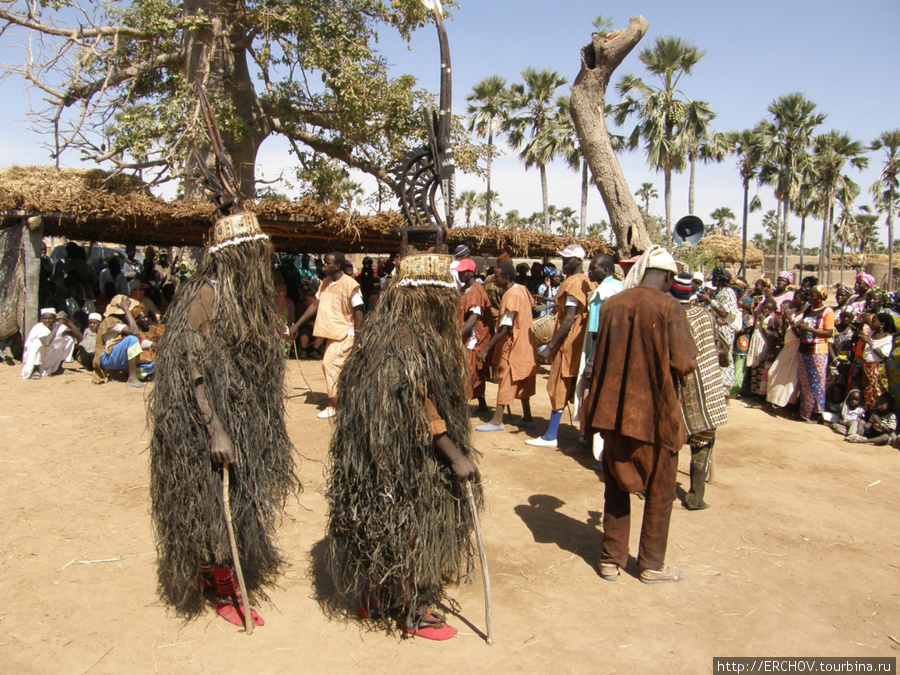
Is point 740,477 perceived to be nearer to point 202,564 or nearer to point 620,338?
point 620,338

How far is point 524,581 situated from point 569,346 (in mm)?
2904

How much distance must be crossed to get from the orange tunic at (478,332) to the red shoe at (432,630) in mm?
3701

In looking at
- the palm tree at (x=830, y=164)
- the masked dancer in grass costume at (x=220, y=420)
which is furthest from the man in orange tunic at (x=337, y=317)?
the palm tree at (x=830, y=164)

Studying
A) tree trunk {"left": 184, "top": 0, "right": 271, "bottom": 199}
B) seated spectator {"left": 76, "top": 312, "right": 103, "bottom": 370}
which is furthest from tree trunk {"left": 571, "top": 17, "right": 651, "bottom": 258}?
seated spectator {"left": 76, "top": 312, "right": 103, "bottom": 370}

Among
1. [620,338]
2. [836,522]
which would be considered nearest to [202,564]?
[620,338]

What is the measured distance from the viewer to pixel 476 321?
262 inches

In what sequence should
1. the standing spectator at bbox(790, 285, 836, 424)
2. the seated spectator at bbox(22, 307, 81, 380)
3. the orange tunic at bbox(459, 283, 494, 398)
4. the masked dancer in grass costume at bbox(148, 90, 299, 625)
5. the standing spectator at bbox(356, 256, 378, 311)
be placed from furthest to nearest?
the standing spectator at bbox(356, 256, 378, 311)
the seated spectator at bbox(22, 307, 81, 380)
the standing spectator at bbox(790, 285, 836, 424)
the orange tunic at bbox(459, 283, 494, 398)
the masked dancer in grass costume at bbox(148, 90, 299, 625)

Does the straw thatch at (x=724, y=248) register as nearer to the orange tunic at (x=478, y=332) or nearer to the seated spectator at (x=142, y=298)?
the orange tunic at (x=478, y=332)

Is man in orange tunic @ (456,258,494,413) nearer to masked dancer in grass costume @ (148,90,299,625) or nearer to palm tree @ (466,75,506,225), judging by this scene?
masked dancer in grass costume @ (148,90,299,625)

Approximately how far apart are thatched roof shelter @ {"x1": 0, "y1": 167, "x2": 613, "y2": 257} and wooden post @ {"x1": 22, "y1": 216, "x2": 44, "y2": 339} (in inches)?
12.8

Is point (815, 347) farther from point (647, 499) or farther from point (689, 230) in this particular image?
point (647, 499)

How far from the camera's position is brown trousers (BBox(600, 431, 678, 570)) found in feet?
11.4

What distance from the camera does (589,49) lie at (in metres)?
8.41

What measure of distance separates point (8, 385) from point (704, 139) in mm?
27731
